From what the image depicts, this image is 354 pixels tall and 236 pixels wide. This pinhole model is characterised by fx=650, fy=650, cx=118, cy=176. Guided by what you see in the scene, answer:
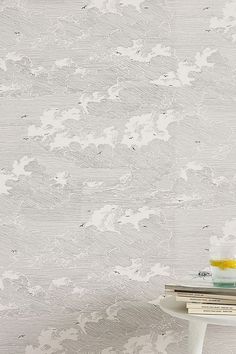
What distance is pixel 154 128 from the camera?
7.32ft

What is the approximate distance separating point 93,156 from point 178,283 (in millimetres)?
600

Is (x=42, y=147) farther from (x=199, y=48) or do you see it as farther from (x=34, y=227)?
(x=199, y=48)

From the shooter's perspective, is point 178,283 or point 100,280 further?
point 100,280

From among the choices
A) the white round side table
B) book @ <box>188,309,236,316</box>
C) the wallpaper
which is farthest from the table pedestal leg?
the wallpaper

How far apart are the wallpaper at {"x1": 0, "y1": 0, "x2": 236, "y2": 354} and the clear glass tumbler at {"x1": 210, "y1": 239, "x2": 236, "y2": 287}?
0.37 metres

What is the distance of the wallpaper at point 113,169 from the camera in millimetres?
2199

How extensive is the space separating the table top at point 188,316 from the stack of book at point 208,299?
0.02m

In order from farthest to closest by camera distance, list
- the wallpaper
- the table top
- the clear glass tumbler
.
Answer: the wallpaper → the clear glass tumbler → the table top

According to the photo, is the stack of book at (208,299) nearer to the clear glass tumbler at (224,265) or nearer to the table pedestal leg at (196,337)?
the clear glass tumbler at (224,265)

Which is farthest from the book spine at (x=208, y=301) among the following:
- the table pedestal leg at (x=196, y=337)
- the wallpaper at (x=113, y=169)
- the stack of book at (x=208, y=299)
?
the wallpaper at (x=113, y=169)

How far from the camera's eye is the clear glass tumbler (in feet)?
5.90

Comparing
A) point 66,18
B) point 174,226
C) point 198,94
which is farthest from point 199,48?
point 174,226

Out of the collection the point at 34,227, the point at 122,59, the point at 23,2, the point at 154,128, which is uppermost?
the point at 23,2

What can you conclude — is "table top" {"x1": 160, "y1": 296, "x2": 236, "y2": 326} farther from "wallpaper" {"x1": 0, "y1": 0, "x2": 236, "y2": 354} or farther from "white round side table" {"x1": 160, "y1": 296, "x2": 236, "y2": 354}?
"wallpaper" {"x1": 0, "y1": 0, "x2": 236, "y2": 354}
